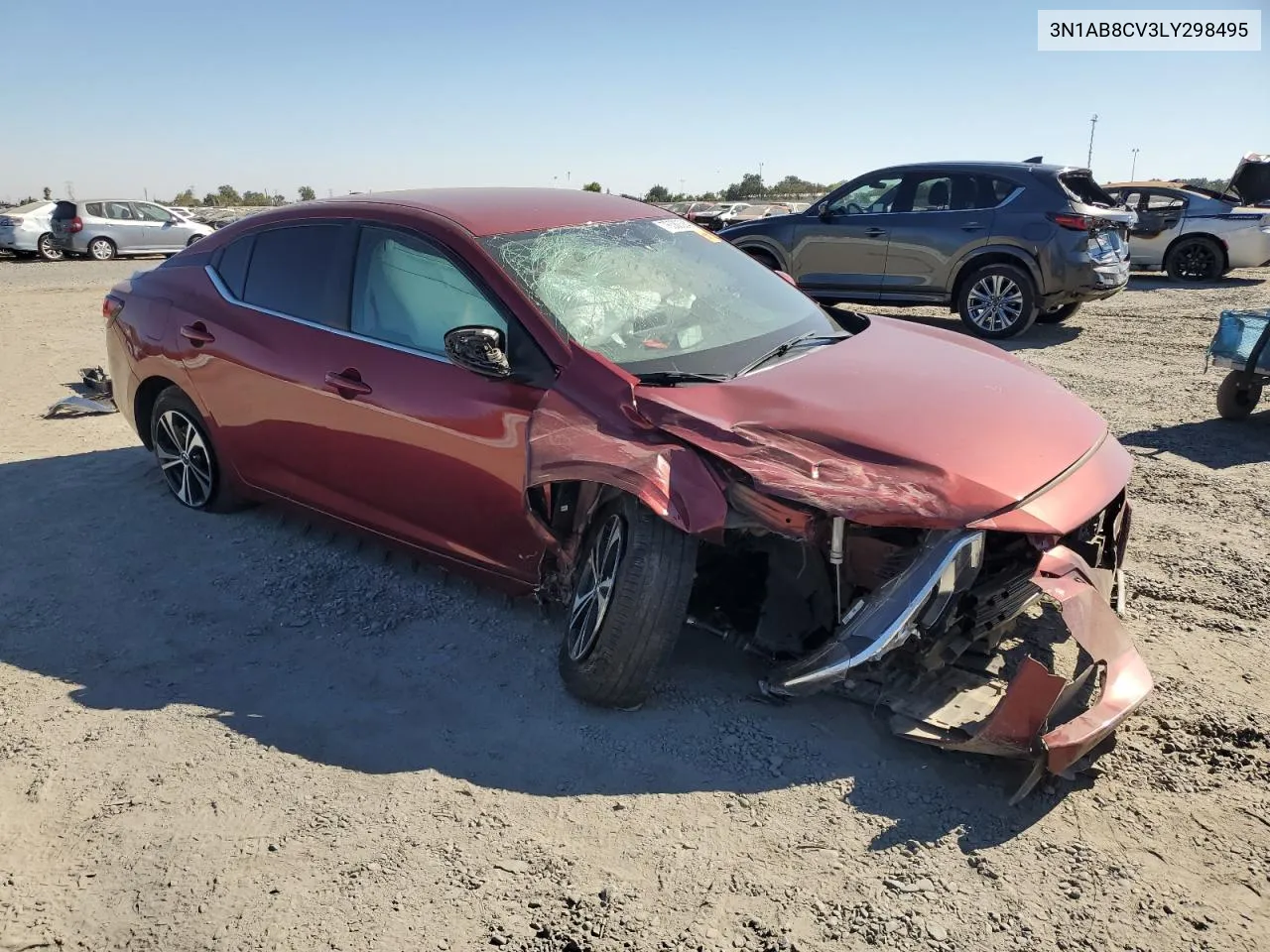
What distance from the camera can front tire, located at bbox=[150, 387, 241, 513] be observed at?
4.91 m

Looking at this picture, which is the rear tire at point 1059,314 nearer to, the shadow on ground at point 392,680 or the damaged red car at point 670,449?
the damaged red car at point 670,449

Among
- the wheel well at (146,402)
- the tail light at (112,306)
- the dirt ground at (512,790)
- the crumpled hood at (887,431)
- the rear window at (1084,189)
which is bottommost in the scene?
the dirt ground at (512,790)

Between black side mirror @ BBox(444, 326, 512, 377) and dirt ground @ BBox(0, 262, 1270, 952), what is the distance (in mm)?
1114

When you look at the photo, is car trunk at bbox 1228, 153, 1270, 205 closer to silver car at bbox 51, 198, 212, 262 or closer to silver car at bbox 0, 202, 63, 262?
silver car at bbox 51, 198, 212, 262

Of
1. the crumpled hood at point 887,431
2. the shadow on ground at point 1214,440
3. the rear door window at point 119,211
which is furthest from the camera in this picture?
the rear door window at point 119,211

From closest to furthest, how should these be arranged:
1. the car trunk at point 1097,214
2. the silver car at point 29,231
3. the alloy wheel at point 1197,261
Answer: the car trunk at point 1097,214 < the alloy wheel at point 1197,261 < the silver car at point 29,231

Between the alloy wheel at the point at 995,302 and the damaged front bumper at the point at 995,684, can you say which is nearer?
the damaged front bumper at the point at 995,684

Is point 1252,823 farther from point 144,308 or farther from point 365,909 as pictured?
point 144,308

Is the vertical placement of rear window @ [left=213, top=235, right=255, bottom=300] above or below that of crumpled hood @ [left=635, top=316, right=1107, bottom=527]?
above

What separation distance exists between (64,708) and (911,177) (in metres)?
9.89

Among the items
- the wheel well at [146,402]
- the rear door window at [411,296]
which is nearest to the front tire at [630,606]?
the rear door window at [411,296]

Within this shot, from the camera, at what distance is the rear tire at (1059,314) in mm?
11266

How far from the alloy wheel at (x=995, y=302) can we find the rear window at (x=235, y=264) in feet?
26.1

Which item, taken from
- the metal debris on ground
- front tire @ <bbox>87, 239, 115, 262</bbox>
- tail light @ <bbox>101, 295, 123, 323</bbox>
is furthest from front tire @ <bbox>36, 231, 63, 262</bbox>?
tail light @ <bbox>101, 295, 123, 323</bbox>
